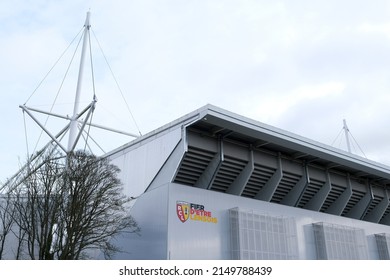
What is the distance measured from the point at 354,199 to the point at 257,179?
1491 centimetres

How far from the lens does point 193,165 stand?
107 ft

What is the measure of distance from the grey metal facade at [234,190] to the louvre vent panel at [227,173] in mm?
88

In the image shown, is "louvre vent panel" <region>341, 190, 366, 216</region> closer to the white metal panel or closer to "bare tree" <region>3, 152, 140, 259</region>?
the white metal panel

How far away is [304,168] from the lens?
127 ft

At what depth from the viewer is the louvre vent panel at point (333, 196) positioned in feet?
139

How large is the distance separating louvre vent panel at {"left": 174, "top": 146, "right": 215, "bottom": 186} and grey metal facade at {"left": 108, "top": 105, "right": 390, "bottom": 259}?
0.08 meters

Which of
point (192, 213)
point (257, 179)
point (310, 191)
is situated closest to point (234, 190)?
point (257, 179)

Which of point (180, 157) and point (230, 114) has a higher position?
point (230, 114)

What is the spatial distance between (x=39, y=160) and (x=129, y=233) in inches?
314

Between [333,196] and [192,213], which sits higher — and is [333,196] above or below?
above

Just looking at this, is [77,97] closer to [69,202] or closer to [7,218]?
[7,218]

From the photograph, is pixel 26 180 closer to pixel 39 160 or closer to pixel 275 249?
pixel 39 160

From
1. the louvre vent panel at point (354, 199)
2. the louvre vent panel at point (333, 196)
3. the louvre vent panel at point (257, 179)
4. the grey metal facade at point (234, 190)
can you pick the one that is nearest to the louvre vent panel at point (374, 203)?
the louvre vent panel at point (354, 199)

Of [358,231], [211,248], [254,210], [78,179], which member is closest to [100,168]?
[78,179]
